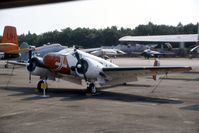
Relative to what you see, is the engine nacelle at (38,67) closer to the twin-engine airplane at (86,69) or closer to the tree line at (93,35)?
the twin-engine airplane at (86,69)

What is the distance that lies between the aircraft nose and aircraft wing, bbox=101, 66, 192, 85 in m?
1.55

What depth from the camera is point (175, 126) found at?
8.00 meters

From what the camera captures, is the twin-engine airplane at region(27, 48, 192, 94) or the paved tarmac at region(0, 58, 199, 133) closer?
the paved tarmac at region(0, 58, 199, 133)

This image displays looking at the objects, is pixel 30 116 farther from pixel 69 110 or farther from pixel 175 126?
pixel 175 126

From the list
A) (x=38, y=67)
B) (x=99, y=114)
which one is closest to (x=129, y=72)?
(x=38, y=67)

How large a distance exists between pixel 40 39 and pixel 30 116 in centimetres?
1485

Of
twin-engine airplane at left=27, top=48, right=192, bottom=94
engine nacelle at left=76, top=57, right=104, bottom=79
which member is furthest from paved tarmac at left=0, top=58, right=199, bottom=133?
engine nacelle at left=76, top=57, right=104, bottom=79

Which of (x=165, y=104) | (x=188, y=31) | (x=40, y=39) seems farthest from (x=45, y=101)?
(x=188, y=31)

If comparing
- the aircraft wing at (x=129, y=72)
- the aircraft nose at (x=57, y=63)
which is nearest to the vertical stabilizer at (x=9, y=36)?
the aircraft nose at (x=57, y=63)

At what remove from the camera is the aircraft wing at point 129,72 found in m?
14.1

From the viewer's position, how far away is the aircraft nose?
1512 centimetres

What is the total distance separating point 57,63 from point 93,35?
2305 centimetres

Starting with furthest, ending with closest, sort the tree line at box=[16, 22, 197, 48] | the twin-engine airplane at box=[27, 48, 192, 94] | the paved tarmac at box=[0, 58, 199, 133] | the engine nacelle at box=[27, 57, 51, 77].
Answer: the tree line at box=[16, 22, 197, 48] → the engine nacelle at box=[27, 57, 51, 77] → the twin-engine airplane at box=[27, 48, 192, 94] → the paved tarmac at box=[0, 58, 199, 133]

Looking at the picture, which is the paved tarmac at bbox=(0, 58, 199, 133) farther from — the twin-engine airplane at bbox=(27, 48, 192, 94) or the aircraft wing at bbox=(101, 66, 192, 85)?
the twin-engine airplane at bbox=(27, 48, 192, 94)
